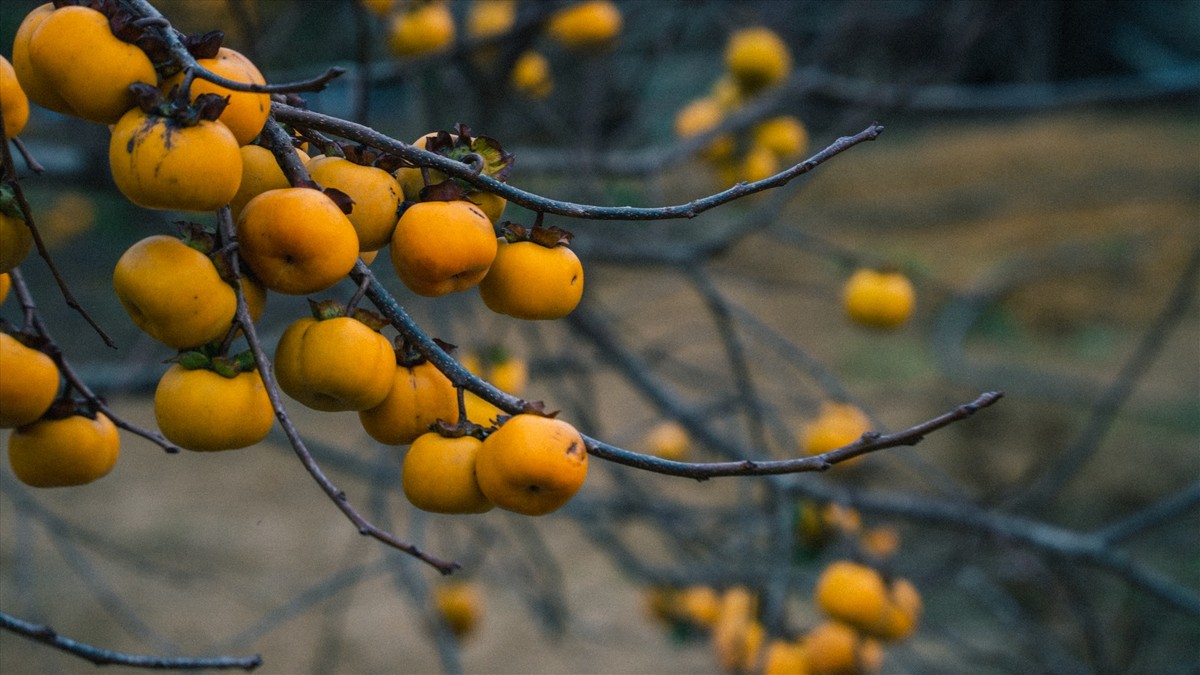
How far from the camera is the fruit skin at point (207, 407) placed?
0.56 metres

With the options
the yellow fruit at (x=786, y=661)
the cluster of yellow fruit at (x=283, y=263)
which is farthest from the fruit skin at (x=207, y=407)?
the yellow fruit at (x=786, y=661)

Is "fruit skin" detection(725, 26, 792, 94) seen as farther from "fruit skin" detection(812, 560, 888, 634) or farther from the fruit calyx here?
the fruit calyx

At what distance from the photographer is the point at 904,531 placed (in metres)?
4.21

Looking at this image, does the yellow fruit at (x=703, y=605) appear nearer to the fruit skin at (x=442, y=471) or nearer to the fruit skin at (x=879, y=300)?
the fruit skin at (x=879, y=300)

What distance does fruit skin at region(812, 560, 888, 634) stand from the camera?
159 centimetres

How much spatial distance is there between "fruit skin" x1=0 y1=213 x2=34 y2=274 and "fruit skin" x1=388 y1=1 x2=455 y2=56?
1634 millimetres

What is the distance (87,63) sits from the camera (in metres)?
0.48

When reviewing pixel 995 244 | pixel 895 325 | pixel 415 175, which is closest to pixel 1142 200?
pixel 995 244

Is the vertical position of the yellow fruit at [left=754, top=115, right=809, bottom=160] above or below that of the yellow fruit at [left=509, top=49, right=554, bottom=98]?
below

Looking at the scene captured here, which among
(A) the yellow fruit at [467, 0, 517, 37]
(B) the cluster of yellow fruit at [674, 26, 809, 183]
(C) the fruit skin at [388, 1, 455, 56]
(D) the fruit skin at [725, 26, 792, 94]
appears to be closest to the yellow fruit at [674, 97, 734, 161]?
(B) the cluster of yellow fruit at [674, 26, 809, 183]

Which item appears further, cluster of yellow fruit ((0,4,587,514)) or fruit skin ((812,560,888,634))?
fruit skin ((812,560,888,634))

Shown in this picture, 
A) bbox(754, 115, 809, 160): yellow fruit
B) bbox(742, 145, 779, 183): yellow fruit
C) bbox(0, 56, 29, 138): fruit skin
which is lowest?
bbox(742, 145, 779, 183): yellow fruit

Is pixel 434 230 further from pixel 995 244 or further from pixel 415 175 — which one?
pixel 995 244

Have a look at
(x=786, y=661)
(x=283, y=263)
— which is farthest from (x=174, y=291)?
(x=786, y=661)
